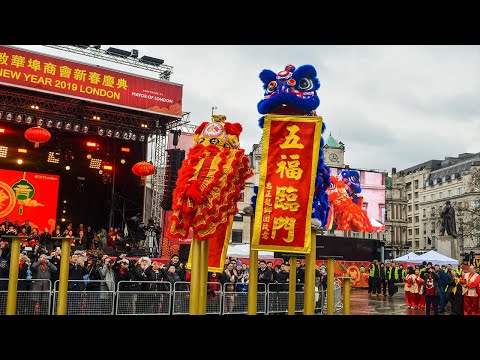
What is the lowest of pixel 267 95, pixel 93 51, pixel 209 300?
pixel 209 300

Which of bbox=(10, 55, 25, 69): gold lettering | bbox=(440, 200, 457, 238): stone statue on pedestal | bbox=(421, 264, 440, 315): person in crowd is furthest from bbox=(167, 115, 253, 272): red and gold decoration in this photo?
bbox=(440, 200, 457, 238): stone statue on pedestal

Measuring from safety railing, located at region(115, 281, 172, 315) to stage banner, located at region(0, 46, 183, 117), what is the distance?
1105 cm

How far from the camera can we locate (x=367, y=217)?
113 feet

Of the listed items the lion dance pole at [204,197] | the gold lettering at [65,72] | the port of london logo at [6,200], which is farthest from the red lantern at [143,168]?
the lion dance pole at [204,197]

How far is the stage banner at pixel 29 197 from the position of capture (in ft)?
70.4

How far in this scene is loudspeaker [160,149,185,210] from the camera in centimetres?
2084

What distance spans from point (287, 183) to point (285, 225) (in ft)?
1.81

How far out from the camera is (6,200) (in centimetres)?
2139

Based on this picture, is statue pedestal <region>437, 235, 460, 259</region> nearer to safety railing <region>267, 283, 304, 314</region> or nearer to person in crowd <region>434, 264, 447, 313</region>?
person in crowd <region>434, 264, 447, 313</region>

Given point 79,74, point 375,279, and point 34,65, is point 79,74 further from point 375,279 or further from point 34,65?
point 375,279

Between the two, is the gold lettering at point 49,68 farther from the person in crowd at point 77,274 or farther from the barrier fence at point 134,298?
the barrier fence at point 134,298
